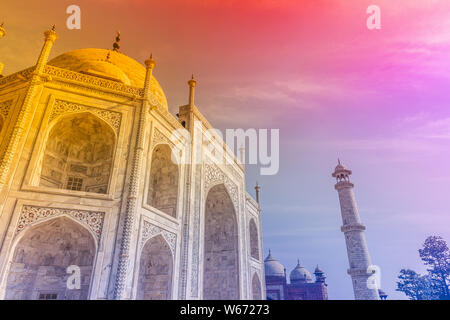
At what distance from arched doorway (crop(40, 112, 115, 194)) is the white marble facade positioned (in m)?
0.04

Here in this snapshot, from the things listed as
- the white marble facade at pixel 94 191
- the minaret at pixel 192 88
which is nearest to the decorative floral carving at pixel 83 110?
the white marble facade at pixel 94 191

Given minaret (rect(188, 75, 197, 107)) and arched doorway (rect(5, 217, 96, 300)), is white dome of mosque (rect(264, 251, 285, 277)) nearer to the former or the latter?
minaret (rect(188, 75, 197, 107))

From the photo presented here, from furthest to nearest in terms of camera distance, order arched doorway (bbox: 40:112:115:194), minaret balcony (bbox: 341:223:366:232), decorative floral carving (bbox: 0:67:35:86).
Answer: minaret balcony (bbox: 341:223:366:232)
arched doorway (bbox: 40:112:115:194)
decorative floral carving (bbox: 0:67:35:86)

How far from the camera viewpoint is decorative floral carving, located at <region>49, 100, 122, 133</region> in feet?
32.0

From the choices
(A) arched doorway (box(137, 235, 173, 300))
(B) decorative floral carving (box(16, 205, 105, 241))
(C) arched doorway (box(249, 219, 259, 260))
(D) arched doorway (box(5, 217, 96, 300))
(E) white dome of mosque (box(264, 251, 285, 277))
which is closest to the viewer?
(B) decorative floral carving (box(16, 205, 105, 241))

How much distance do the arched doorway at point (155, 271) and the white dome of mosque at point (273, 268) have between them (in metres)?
27.5

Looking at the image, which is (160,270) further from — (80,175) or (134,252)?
(80,175)

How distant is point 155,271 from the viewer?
35.6ft

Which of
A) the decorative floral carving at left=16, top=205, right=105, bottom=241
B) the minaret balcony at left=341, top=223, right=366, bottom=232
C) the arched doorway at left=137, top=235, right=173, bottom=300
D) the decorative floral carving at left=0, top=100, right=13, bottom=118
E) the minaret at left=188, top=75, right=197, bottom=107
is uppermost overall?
the minaret at left=188, top=75, right=197, bottom=107

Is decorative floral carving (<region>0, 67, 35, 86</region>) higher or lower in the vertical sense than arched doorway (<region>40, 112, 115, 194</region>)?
higher

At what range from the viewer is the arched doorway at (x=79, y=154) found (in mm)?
10375

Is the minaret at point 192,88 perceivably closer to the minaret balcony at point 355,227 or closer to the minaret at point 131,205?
the minaret at point 131,205

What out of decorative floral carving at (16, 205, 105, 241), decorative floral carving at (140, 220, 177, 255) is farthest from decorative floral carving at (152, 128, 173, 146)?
decorative floral carving at (16, 205, 105, 241)
